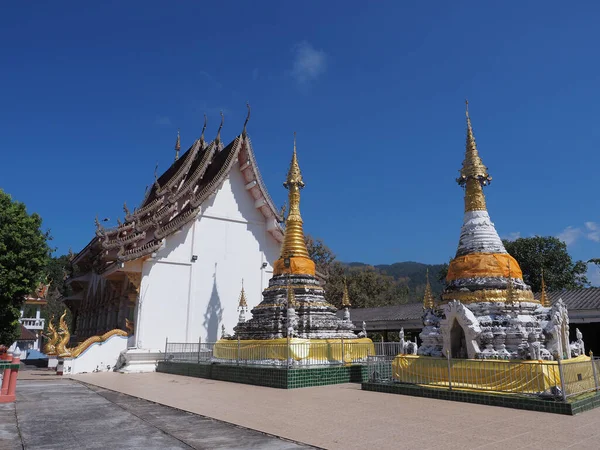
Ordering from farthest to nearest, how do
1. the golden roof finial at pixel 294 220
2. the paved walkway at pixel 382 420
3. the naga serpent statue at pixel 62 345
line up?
the naga serpent statue at pixel 62 345 < the golden roof finial at pixel 294 220 < the paved walkway at pixel 382 420

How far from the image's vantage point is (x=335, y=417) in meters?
7.16

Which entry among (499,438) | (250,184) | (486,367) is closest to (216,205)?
(250,184)

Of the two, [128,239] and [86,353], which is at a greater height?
[128,239]

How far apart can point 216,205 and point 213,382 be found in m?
10.1

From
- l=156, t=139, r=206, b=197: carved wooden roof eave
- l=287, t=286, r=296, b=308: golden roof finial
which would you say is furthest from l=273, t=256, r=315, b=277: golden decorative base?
l=156, t=139, r=206, b=197: carved wooden roof eave

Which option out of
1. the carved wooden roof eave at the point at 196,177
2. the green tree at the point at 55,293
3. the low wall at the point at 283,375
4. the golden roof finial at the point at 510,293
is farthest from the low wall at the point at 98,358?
the green tree at the point at 55,293

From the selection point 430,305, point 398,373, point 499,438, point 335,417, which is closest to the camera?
point 499,438

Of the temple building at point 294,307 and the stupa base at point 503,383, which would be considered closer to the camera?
the stupa base at point 503,383

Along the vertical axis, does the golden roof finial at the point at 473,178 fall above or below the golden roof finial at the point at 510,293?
above

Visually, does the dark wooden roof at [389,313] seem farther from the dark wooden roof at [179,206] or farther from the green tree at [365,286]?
the green tree at [365,286]

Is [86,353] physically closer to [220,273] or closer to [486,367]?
[220,273]

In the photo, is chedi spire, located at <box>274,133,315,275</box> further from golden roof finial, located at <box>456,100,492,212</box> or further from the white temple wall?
golden roof finial, located at <box>456,100,492,212</box>

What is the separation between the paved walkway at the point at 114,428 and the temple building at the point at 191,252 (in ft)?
29.9

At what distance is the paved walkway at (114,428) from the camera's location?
5.51 m
